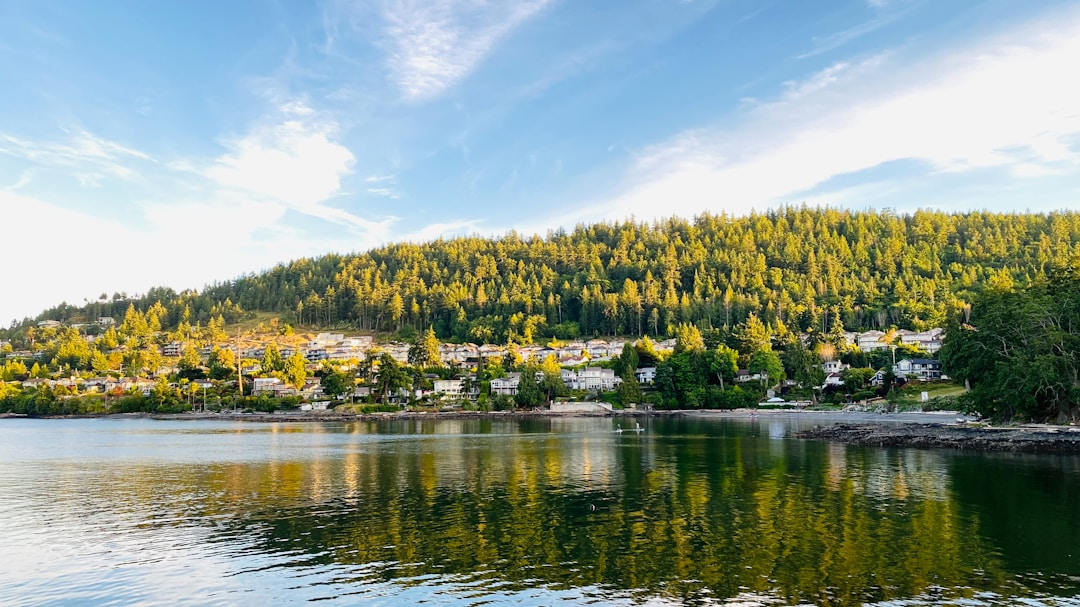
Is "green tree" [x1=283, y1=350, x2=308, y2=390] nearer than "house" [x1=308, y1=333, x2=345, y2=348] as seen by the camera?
Yes

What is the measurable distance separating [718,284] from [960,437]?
125566 mm

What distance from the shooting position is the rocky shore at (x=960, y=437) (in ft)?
127

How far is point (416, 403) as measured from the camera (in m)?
101

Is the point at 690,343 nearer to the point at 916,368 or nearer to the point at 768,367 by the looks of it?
the point at 768,367

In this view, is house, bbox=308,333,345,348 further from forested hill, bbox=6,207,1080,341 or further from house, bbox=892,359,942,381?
house, bbox=892,359,942,381

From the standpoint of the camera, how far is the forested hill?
14575 centimetres

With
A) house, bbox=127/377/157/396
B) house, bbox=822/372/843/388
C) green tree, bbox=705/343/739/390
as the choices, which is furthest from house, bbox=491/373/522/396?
house, bbox=127/377/157/396

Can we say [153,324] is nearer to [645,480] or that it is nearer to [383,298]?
[383,298]

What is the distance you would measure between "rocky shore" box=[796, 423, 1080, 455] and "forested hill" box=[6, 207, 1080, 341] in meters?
80.4

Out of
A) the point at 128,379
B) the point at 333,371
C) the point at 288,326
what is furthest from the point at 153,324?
the point at 333,371

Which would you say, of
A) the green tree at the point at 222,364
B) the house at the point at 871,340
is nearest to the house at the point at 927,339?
the house at the point at 871,340

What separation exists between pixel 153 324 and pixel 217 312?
51.7 feet

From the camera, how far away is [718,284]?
167 m

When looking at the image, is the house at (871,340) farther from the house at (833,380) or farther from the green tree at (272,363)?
the green tree at (272,363)
